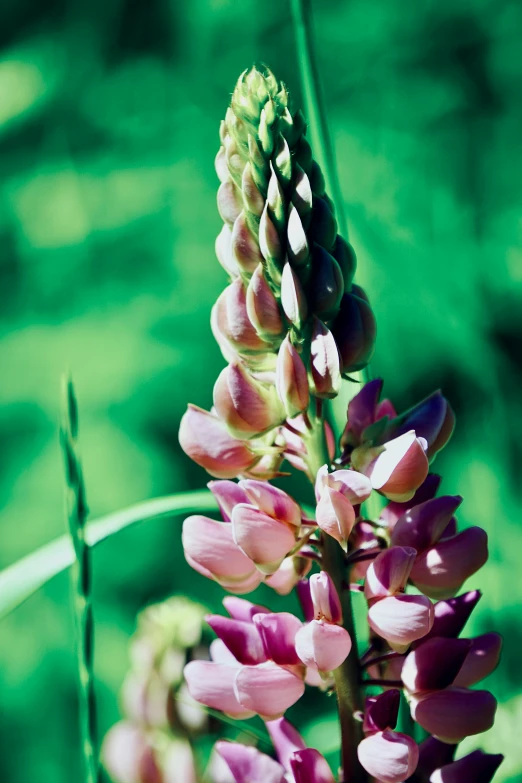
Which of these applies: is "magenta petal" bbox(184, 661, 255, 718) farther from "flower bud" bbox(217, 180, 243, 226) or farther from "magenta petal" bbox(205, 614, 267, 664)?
"flower bud" bbox(217, 180, 243, 226)

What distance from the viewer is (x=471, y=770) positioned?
271mm

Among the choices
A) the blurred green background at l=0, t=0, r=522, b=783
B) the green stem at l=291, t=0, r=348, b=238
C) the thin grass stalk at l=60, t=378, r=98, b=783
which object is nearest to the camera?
the thin grass stalk at l=60, t=378, r=98, b=783

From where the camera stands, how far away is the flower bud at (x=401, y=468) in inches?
10.3

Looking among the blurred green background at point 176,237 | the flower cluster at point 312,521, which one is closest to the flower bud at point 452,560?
the flower cluster at point 312,521

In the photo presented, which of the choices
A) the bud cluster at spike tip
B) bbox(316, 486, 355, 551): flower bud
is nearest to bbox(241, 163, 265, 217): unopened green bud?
the bud cluster at spike tip

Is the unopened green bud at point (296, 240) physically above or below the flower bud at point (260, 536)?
above

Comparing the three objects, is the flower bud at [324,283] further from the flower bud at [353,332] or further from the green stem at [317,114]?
the green stem at [317,114]

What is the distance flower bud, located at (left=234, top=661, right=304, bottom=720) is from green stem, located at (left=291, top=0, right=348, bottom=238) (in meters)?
0.23

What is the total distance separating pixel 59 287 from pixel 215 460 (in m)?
0.43

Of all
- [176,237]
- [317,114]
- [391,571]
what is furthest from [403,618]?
[176,237]

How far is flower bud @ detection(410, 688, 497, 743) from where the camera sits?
0.87ft

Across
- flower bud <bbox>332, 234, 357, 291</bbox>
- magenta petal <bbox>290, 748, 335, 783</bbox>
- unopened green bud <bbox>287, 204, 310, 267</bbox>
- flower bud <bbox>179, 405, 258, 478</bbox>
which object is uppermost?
unopened green bud <bbox>287, 204, 310, 267</bbox>

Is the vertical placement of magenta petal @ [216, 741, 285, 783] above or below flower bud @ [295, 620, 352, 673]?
below

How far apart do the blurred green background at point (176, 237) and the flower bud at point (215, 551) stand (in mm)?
363
